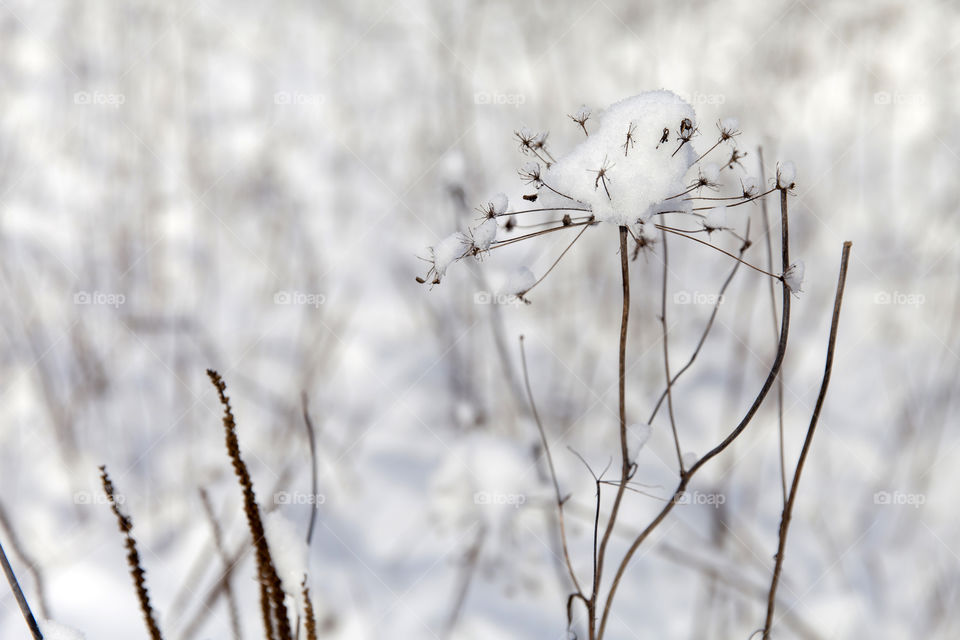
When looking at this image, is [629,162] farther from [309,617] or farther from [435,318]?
[435,318]

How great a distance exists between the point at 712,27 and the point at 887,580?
264cm

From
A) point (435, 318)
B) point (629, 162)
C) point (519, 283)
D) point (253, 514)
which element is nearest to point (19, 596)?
point (253, 514)

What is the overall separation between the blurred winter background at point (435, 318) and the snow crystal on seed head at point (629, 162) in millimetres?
689

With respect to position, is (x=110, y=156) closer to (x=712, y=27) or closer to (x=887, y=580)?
(x=712, y=27)

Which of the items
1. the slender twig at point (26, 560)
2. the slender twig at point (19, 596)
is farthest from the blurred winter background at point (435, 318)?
the slender twig at point (19, 596)

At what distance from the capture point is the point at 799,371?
8.28 ft

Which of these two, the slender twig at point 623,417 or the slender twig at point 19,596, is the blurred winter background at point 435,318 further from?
the slender twig at point 623,417

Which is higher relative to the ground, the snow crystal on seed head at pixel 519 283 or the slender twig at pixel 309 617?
the snow crystal on seed head at pixel 519 283

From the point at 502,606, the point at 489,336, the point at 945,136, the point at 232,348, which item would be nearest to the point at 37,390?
the point at 232,348

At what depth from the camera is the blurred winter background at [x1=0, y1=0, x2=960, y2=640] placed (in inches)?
64.2

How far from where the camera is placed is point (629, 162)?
2.09ft

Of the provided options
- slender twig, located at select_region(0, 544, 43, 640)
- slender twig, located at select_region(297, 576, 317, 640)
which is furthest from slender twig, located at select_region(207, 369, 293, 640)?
slender twig, located at select_region(0, 544, 43, 640)

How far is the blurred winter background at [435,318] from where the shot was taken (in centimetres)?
163

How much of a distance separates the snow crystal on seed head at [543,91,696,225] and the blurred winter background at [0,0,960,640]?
69cm
